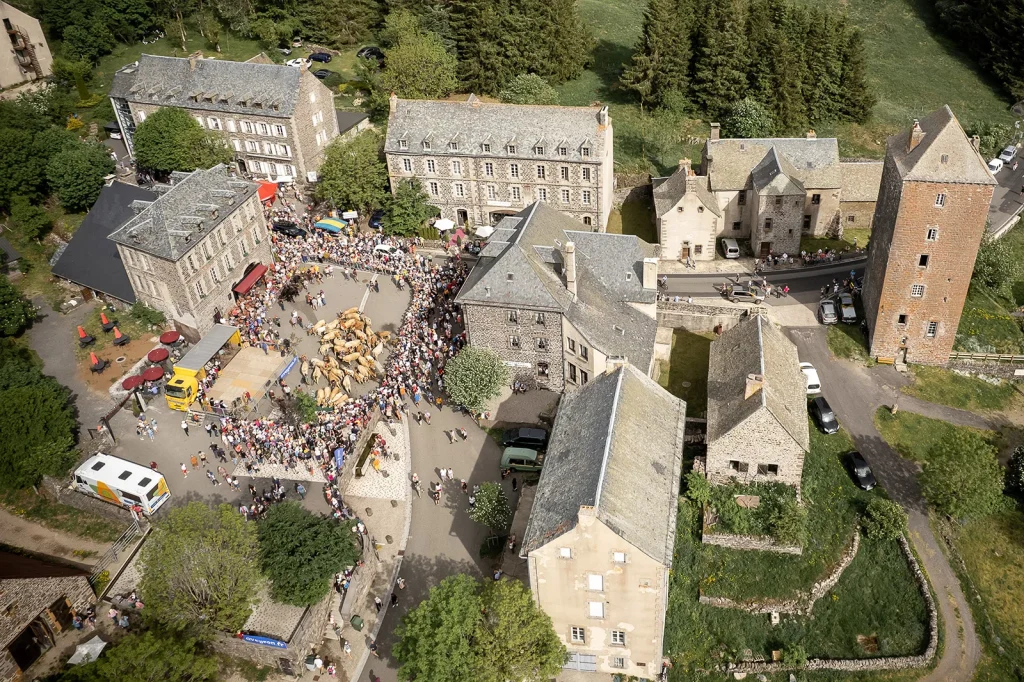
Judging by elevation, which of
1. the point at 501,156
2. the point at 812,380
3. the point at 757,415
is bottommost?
the point at 812,380

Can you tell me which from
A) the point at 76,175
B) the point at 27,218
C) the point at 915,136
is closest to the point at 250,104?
the point at 76,175

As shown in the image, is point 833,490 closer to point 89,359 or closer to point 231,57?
point 89,359

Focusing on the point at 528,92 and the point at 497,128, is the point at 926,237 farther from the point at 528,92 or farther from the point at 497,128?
the point at 528,92

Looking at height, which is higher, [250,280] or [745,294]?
[250,280]

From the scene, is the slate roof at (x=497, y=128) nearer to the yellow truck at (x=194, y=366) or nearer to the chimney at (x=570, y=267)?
the chimney at (x=570, y=267)

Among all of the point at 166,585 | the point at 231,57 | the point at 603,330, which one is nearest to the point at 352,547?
the point at 166,585
